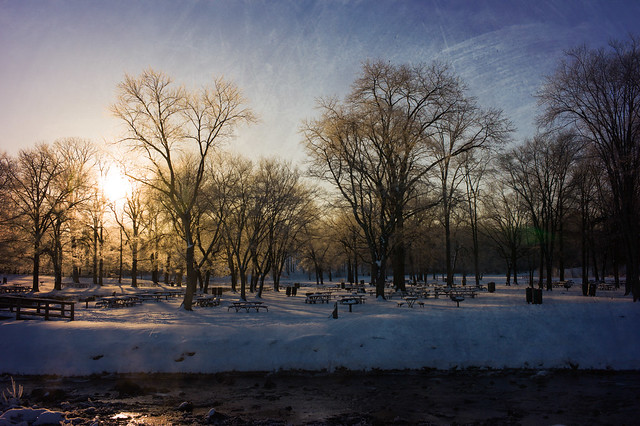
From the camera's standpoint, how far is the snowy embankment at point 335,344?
12.2 m

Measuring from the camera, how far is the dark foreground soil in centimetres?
823

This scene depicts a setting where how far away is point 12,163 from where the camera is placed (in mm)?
34375

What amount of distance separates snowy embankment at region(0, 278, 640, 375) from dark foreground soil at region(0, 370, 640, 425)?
52cm

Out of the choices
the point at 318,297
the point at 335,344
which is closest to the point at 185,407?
the point at 335,344

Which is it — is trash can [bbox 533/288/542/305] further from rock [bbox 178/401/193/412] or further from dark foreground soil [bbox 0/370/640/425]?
rock [bbox 178/401/193/412]

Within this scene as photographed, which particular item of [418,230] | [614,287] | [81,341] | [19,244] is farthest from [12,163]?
[614,287]

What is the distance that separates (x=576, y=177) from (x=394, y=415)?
29.0 meters

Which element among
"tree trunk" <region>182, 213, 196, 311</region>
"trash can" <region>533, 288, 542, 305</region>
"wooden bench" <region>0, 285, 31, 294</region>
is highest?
"tree trunk" <region>182, 213, 196, 311</region>

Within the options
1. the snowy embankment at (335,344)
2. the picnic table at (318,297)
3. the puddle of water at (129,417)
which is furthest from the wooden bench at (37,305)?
the picnic table at (318,297)

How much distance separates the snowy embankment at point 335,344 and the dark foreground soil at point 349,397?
523 millimetres

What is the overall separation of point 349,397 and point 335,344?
11.4 ft

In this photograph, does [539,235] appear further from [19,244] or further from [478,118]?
[19,244]

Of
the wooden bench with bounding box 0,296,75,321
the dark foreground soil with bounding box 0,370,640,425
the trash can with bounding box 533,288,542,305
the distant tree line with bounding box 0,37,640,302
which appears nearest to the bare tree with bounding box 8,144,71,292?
the distant tree line with bounding box 0,37,640,302

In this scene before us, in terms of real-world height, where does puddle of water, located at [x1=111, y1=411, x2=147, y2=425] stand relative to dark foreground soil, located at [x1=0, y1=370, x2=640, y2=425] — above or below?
above
